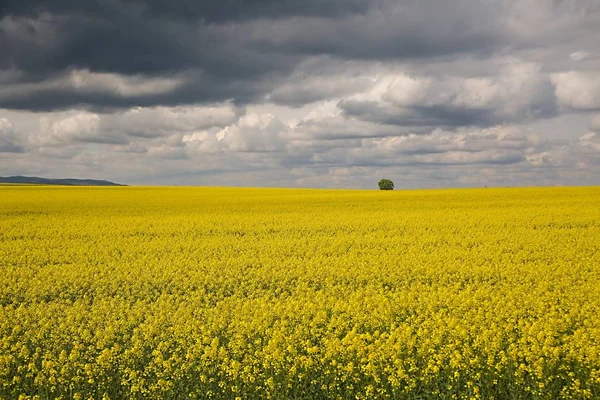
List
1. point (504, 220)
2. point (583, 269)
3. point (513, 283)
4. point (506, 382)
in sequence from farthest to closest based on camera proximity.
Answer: point (504, 220) < point (583, 269) < point (513, 283) < point (506, 382)

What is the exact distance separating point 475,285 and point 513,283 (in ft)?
3.57

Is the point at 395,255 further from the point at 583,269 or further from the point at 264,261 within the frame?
the point at 583,269

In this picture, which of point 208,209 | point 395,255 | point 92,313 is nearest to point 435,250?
point 395,255

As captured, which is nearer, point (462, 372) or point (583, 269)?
point (462, 372)

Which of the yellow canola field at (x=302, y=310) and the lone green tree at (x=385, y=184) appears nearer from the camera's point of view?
the yellow canola field at (x=302, y=310)

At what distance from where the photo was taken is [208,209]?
123ft

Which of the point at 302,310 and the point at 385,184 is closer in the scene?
the point at 302,310

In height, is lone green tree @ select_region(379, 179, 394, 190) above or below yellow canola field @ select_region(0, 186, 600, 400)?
above

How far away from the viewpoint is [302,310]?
11281 mm

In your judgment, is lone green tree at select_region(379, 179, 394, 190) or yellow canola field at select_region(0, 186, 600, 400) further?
lone green tree at select_region(379, 179, 394, 190)

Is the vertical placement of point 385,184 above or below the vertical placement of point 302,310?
above

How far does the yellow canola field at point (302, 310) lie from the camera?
27.5 ft

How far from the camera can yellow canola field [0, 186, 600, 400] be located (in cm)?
838

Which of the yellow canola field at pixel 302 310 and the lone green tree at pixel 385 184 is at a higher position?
the lone green tree at pixel 385 184
